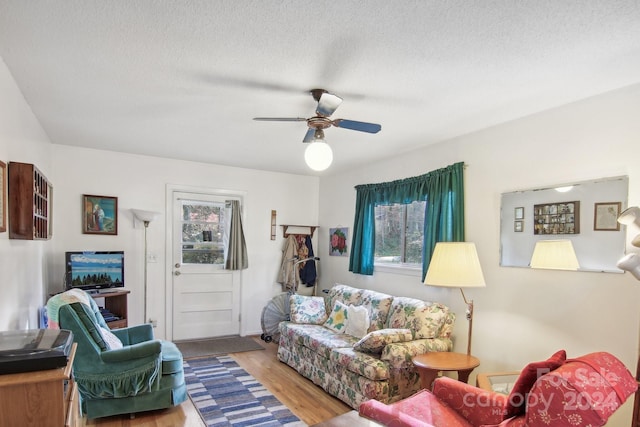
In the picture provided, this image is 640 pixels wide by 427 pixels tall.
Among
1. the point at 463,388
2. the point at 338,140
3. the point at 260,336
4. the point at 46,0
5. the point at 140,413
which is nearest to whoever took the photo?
the point at 46,0

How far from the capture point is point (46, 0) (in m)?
1.51

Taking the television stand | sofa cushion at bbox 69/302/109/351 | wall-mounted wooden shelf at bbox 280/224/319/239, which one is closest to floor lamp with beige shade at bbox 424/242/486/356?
sofa cushion at bbox 69/302/109/351

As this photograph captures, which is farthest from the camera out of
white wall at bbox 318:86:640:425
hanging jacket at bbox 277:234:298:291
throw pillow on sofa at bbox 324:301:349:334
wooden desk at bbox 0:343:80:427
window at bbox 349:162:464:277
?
hanging jacket at bbox 277:234:298:291

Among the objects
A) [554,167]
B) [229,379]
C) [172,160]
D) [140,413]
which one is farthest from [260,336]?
[554,167]

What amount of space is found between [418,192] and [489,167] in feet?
2.79

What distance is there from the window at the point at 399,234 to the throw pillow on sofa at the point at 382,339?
1035mm

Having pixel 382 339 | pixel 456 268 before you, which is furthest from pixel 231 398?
pixel 456 268

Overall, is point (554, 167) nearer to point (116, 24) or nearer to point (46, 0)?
point (116, 24)

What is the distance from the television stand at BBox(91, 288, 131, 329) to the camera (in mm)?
3799

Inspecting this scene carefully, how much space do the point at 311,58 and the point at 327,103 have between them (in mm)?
393

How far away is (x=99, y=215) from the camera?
4289 millimetres

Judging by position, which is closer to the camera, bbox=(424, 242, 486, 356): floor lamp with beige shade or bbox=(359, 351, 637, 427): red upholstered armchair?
bbox=(359, 351, 637, 427): red upholstered armchair

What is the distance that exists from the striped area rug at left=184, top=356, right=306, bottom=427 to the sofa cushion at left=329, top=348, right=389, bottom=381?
0.58 meters

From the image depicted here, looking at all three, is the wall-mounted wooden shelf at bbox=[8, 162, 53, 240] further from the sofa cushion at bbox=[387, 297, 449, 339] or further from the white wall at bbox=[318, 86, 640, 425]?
the white wall at bbox=[318, 86, 640, 425]
